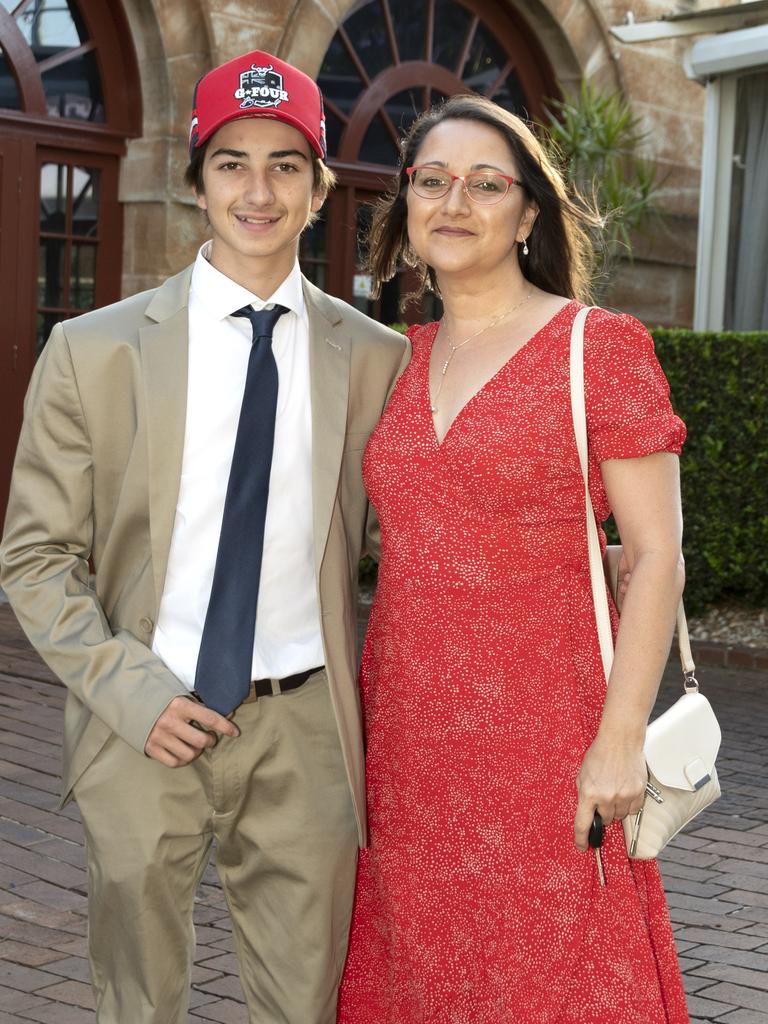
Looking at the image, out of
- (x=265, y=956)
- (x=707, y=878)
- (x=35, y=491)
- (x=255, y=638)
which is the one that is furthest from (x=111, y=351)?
(x=707, y=878)

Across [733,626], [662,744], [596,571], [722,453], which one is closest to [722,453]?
[722,453]

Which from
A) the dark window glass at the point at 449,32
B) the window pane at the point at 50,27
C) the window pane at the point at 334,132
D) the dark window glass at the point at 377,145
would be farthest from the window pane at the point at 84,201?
the dark window glass at the point at 449,32

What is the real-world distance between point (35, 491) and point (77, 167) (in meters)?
7.00

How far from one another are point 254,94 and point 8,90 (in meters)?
6.62

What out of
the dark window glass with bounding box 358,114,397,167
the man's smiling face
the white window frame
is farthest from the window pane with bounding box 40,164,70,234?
the man's smiling face

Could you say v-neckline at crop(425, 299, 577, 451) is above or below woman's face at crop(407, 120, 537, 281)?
below

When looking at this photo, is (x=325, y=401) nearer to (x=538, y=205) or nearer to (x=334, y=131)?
(x=538, y=205)

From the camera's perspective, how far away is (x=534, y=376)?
2627mm

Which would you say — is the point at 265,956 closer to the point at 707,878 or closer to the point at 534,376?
the point at 534,376

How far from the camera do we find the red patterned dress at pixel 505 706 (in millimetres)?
2594

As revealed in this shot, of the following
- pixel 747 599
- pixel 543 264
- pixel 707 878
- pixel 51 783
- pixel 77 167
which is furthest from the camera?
pixel 77 167

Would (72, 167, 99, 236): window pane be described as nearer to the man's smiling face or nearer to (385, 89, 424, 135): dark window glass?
(385, 89, 424, 135): dark window glass

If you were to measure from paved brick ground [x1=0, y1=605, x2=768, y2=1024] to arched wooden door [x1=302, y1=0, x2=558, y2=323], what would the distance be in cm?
511

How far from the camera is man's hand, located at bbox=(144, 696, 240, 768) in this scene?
8.08 ft
